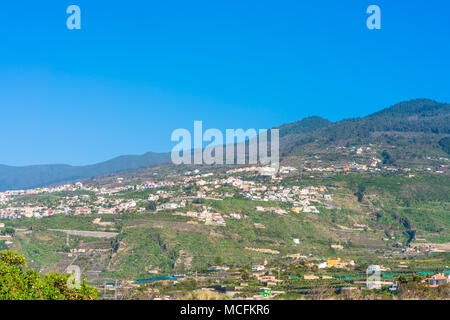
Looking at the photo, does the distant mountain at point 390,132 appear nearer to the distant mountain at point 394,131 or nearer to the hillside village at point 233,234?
the distant mountain at point 394,131

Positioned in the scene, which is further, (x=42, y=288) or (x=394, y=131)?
(x=394, y=131)

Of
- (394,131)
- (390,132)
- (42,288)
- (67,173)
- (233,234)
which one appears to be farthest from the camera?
(67,173)

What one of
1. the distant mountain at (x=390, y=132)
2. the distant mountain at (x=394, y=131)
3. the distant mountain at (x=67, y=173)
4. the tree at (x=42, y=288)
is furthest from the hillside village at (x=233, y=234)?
the distant mountain at (x=67, y=173)

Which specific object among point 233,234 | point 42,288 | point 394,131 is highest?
point 394,131

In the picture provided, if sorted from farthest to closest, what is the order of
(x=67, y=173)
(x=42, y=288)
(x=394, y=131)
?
(x=67, y=173) < (x=394, y=131) < (x=42, y=288)

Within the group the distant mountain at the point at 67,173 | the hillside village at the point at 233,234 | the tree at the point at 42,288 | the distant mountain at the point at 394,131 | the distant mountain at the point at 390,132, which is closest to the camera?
the tree at the point at 42,288

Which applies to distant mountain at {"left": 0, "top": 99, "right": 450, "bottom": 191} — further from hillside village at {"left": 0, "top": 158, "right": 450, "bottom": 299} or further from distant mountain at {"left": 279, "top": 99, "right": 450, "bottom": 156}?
hillside village at {"left": 0, "top": 158, "right": 450, "bottom": 299}

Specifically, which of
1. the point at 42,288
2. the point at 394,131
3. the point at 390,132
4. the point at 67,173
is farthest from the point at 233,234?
the point at 67,173

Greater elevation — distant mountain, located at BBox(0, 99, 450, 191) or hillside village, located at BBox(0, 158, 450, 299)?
distant mountain, located at BBox(0, 99, 450, 191)

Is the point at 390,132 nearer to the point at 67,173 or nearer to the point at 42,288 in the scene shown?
the point at 42,288

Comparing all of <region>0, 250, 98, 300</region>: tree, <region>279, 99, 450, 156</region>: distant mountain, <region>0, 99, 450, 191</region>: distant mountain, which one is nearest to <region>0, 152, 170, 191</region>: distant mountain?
<region>0, 99, 450, 191</region>: distant mountain

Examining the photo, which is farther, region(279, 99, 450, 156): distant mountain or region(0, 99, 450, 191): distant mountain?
region(279, 99, 450, 156): distant mountain

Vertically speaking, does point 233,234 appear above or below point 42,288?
below

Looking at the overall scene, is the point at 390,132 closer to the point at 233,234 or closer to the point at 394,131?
the point at 394,131
